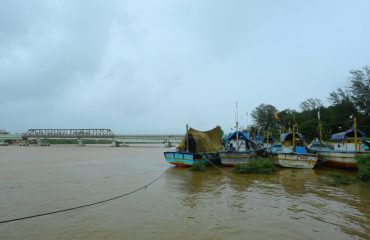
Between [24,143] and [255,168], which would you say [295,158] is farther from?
[24,143]

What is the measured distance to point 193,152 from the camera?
78.9 ft

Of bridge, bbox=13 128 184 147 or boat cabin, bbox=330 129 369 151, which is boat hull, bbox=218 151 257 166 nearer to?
boat cabin, bbox=330 129 369 151

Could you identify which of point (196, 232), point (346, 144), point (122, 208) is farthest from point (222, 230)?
point (346, 144)

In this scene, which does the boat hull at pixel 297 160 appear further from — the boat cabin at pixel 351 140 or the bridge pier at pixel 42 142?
the bridge pier at pixel 42 142

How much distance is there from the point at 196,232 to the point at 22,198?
832cm

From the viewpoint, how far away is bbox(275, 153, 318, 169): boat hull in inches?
813

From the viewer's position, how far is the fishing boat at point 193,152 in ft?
74.1

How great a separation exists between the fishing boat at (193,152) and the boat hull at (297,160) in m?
5.45

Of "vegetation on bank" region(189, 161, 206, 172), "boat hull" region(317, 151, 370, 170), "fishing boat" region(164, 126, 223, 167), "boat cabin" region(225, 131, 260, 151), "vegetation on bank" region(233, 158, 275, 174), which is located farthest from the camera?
"boat cabin" region(225, 131, 260, 151)

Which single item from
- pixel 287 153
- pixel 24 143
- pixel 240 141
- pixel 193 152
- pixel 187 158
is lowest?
pixel 187 158

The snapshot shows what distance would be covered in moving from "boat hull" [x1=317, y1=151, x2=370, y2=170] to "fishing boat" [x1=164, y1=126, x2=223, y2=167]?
8304mm

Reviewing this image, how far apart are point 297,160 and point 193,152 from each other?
26.7 ft

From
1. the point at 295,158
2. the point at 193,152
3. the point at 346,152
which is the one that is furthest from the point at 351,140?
the point at 193,152

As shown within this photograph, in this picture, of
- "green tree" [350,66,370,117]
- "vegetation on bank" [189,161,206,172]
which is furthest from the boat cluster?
"green tree" [350,66,370,117]
